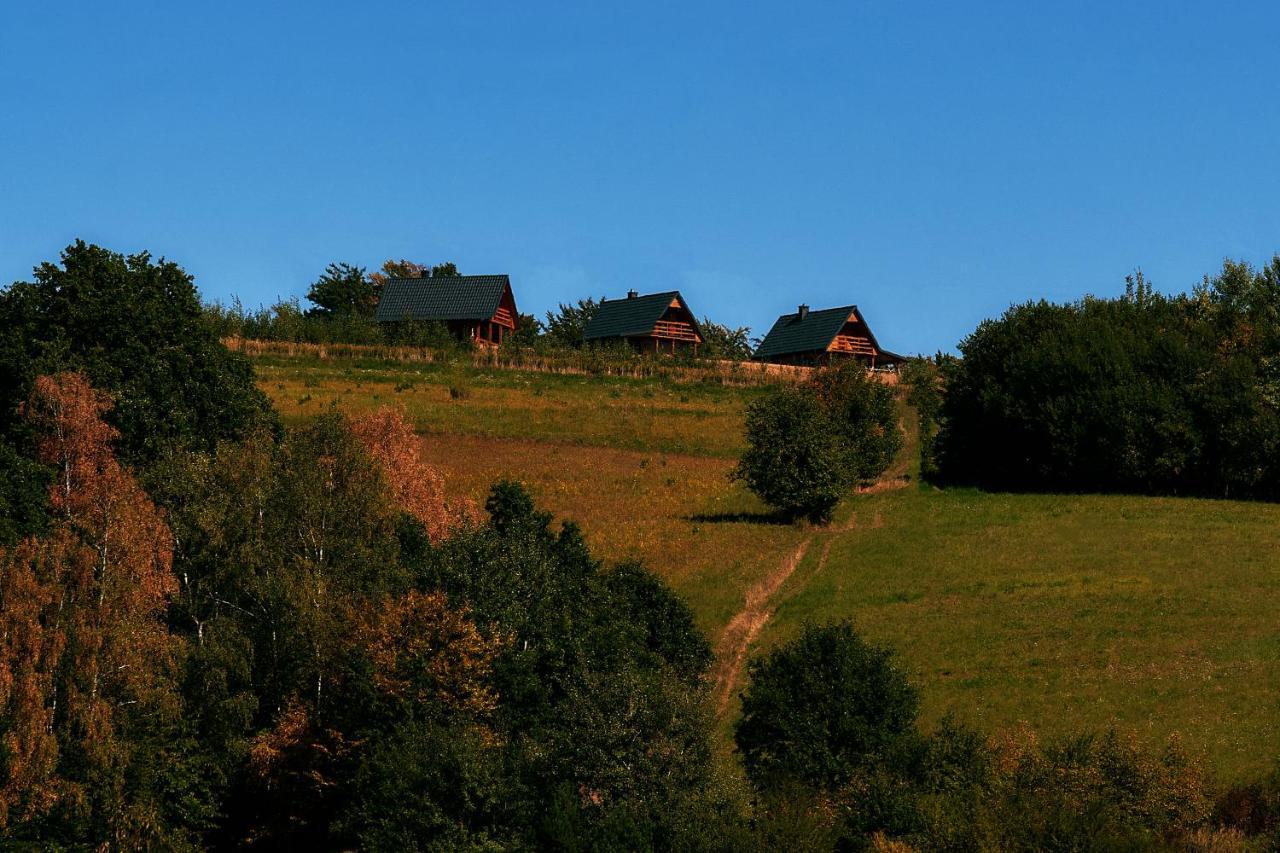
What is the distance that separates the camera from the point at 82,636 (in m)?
52.4

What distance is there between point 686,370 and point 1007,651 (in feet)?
224

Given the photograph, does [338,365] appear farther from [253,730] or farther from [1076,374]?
[253,730]

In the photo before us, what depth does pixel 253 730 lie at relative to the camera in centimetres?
5853

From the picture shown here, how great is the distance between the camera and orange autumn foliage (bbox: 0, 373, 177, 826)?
50031mm

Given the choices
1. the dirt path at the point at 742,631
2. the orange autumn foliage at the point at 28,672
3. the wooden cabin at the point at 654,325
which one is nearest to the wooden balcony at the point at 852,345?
the wooden cabin at the point at 654,325

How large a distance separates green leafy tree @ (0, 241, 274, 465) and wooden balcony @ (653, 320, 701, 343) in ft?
299

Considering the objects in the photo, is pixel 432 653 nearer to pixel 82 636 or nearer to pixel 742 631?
pixel 82 636

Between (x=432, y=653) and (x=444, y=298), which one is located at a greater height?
(x=444, y=298)

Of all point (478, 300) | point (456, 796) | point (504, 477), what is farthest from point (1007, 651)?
point (478, 300)

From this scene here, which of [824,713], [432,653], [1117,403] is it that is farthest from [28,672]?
[1117,403]

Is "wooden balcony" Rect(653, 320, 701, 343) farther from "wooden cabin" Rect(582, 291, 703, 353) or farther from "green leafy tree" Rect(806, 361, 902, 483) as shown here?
"green leafy tree" Rect(806, 361, 902, 483)

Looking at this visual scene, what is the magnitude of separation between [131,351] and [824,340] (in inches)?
3980

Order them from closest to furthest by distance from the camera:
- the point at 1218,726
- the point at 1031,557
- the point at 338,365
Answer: the point at 1218,726 < the point at 1031,557 < the point at 338,365

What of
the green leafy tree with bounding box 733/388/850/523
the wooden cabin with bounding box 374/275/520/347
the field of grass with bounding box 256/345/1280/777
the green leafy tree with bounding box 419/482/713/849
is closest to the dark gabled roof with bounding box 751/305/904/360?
the wooden cabin with bounding box 374/275/520/347
